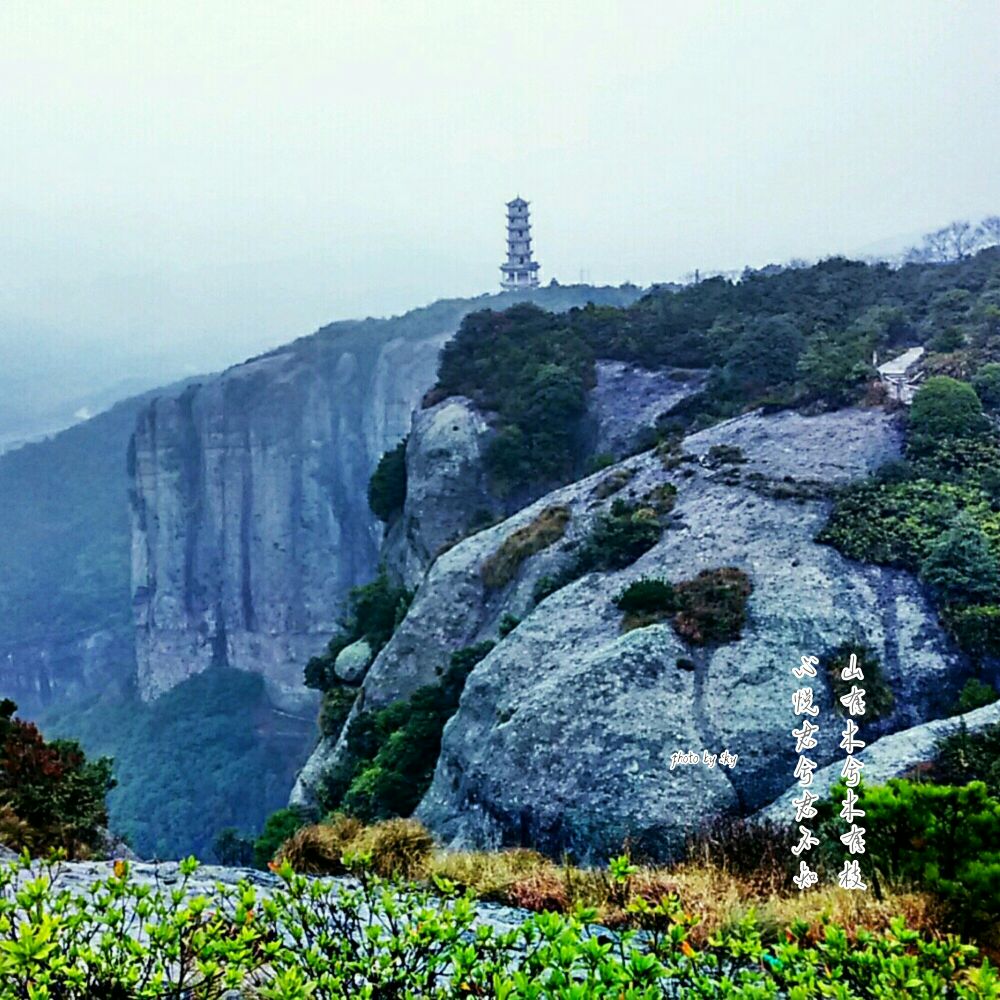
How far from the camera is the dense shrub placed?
41.6 ft

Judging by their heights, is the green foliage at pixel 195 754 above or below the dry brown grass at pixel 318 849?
below

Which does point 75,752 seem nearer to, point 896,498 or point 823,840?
point 823,840

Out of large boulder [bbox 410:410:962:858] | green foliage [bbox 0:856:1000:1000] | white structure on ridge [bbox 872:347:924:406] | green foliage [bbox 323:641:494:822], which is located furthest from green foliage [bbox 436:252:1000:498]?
green foliage [bbox 0:856:1000:1000]

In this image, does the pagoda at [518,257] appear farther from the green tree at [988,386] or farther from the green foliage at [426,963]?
the green foliage at [426,963]

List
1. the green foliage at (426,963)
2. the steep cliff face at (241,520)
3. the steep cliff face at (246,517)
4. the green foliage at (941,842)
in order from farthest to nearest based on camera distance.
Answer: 1. the steep cliff face at (241,520)
2. the steep cliff face at (246,517)
3. the green foliage at (941,842)
4. the green foliage at (426,963)

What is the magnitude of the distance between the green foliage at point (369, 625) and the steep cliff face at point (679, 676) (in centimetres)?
716

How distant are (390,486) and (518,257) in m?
49.8

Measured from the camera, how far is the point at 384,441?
64688 millimetres

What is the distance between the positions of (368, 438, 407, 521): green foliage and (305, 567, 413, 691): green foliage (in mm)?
5000

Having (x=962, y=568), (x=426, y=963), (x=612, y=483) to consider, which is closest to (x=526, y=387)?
(x=612, y=483)

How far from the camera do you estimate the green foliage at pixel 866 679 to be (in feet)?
37.4

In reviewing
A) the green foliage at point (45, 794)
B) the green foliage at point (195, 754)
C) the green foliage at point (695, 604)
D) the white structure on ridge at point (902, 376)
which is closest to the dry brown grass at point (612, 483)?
the green foliage at point (695, 604)

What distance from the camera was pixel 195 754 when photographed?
51312 millimetres

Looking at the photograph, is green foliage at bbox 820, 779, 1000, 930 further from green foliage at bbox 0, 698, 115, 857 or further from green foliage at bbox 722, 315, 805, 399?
green foliage at bbox 722, 315, 805, 399
